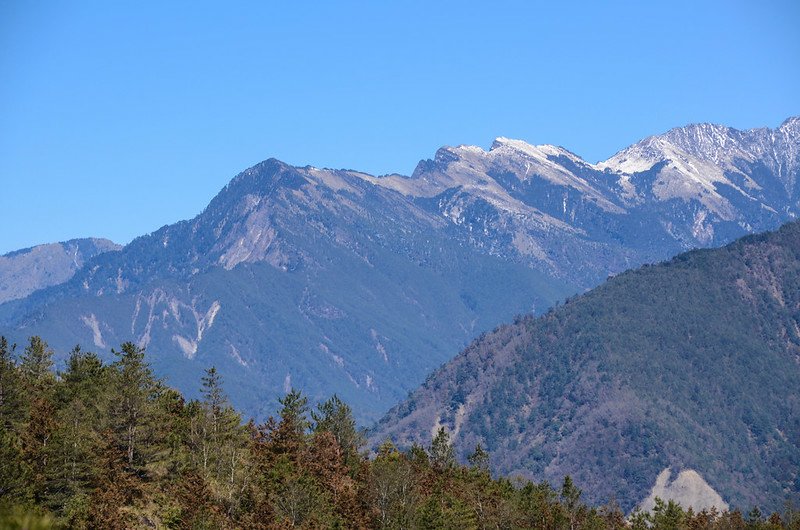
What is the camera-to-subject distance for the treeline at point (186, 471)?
372 feet

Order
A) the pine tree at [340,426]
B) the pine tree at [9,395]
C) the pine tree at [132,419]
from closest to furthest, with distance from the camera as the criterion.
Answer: the pine tree at [132,419]
the pine tree at [9,395]
the pine tree at [340,426]

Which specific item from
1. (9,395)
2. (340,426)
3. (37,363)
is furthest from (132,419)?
(340,426)

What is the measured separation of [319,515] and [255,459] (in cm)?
1447

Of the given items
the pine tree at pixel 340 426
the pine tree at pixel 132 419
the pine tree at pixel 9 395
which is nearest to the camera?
the pine tree at pixel 132 419

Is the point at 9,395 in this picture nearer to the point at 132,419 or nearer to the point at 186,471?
the point at 132,419

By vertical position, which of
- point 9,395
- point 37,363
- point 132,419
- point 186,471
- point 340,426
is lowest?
point 186,471

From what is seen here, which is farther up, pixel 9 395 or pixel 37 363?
pixel 37 363

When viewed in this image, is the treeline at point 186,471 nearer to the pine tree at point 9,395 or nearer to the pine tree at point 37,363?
the pine tree at point 9,395

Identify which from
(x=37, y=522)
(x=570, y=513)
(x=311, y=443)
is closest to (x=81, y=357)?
(x=311, y=443)

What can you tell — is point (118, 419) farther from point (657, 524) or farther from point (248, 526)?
point (657, 524)

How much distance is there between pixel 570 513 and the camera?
175 meters

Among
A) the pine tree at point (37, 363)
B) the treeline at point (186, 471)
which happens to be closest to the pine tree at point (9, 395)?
the treeline at point (186, 471)

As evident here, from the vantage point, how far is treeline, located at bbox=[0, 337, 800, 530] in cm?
11331

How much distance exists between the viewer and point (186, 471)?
12331cm
